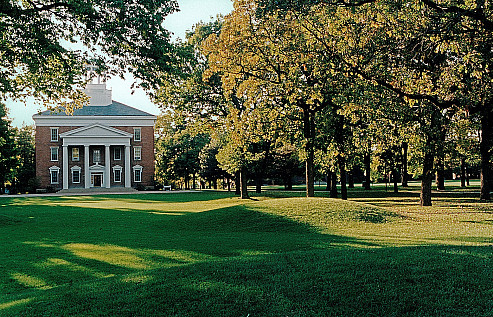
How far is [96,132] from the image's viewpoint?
62.2 meters

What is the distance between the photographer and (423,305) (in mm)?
5438

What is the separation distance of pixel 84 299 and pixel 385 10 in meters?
13.9

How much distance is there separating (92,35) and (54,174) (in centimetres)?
5320

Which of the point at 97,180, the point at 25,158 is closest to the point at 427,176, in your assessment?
the point at 97,180

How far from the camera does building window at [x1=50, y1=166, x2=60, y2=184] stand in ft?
203

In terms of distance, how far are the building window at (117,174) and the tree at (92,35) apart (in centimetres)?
4878

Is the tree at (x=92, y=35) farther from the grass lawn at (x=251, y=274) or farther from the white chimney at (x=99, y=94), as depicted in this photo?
the white chimney at (x=99, y=94)

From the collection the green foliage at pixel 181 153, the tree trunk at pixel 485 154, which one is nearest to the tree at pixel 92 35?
the tree trunk at pixel 485 154

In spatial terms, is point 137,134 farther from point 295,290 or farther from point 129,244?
point 295,290

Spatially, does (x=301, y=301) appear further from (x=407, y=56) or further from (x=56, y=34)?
(x=56, y=34)

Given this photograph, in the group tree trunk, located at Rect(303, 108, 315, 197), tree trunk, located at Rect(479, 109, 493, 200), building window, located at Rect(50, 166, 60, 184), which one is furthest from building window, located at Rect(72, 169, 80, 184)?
tree trunk, located at Rect(479, 109, 493, 200)

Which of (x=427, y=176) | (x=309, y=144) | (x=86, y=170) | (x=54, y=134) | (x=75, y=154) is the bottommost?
(x=427, y=176)

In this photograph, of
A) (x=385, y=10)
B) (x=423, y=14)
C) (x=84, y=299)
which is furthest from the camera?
(x=385, y=10)

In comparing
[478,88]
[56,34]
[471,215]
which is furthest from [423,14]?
[56,34]
